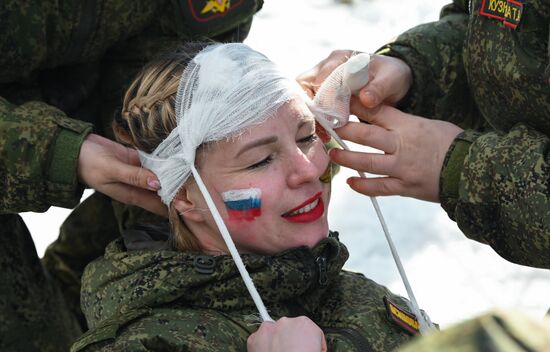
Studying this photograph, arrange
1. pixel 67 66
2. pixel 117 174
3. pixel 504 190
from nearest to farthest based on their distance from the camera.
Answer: pixel 504 190
pixel 117 174
pixel 67 66

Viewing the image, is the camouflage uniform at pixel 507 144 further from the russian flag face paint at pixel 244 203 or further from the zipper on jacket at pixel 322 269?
the russian flag face paint at pixel 244 203

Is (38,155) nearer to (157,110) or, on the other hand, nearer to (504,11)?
(157,110)

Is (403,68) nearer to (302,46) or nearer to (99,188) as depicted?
(99,188)

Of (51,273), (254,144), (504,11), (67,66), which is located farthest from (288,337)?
(51,273)

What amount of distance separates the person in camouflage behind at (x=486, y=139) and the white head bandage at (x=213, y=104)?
34 cm

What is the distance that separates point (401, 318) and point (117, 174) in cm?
102

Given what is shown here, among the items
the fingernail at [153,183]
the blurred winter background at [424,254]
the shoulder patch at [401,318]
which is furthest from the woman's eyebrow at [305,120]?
the blurred winter background at [424,254]

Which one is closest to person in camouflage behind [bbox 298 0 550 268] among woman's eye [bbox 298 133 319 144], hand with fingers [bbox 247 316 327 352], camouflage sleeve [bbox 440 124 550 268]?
camouflage sleeve [bbox 440 124 550 268]

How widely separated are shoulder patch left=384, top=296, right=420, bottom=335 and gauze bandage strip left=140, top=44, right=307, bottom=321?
1.78ft

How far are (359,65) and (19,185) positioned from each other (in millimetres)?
1183

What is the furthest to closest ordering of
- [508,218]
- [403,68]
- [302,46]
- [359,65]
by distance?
[302,46] → [403,68] → [359,65] → [508,218]

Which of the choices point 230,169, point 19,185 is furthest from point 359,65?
point 19,185

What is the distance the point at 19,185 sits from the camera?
3318mm

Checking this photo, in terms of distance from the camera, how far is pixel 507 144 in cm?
298
